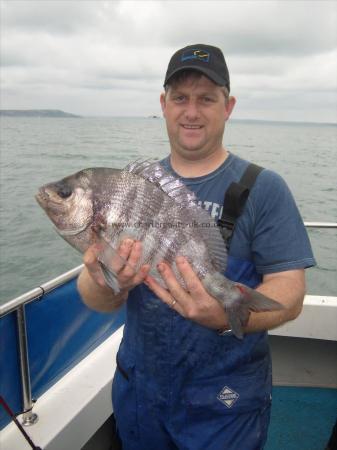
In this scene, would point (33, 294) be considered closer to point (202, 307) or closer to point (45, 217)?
point (202, 307)

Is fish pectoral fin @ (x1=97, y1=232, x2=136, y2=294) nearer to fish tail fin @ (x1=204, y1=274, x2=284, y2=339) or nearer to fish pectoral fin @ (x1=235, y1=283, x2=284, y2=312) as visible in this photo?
fish tail fin @ (x1=204, y1=274, x2=284, y2=339)

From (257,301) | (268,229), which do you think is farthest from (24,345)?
(268,229)

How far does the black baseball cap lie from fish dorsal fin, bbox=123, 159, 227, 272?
586 millimetres

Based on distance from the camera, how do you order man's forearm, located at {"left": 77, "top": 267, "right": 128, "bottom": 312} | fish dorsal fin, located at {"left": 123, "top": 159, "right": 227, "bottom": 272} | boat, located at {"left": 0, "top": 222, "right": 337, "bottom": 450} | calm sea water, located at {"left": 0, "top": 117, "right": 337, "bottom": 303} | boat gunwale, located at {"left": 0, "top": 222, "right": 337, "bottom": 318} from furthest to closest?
calm sea water, located at {"left": 0, "top": 117, "right": 337, "bottom": 303} < boat, located at {"left": 0, "top": 222, "right": 337, "bottom": 450} < boat gunwale, located at {"left": 0, "top": 222, "right": 337, "bottom": 318} < man's forearm, located at {"left": 77, "top": 267, "right": 128, "bottom": 312} < fish dorsal fin, located at {"left": 123, "top": 159, "right": 227, "bottom": 272}

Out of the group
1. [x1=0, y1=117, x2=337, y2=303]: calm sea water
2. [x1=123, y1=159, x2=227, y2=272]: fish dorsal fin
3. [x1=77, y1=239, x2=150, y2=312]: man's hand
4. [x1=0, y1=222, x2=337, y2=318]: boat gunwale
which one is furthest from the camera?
[x1=0, y1=117, x2=337, y2=303]: calm sea water

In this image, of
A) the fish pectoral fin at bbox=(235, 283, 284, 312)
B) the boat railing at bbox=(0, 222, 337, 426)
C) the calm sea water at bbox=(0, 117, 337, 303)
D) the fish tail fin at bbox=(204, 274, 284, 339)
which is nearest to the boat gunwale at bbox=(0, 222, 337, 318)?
the boat railing at bbox=(0, 222, 337, 426)

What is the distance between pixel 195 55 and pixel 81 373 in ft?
7.76

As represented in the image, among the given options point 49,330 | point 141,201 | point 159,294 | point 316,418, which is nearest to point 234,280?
point 159,294

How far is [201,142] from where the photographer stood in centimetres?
222

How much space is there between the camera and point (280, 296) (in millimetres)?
1964

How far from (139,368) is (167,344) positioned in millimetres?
243

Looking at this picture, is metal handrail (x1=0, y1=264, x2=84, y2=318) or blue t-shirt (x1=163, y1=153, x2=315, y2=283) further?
metal handrail (x1=0, y1=264, x2=84, y2=318)

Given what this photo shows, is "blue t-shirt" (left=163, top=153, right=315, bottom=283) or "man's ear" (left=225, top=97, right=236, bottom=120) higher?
"man's ear" (left=225, top=97, right=236, bottom=120)

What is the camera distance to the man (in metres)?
2.00
